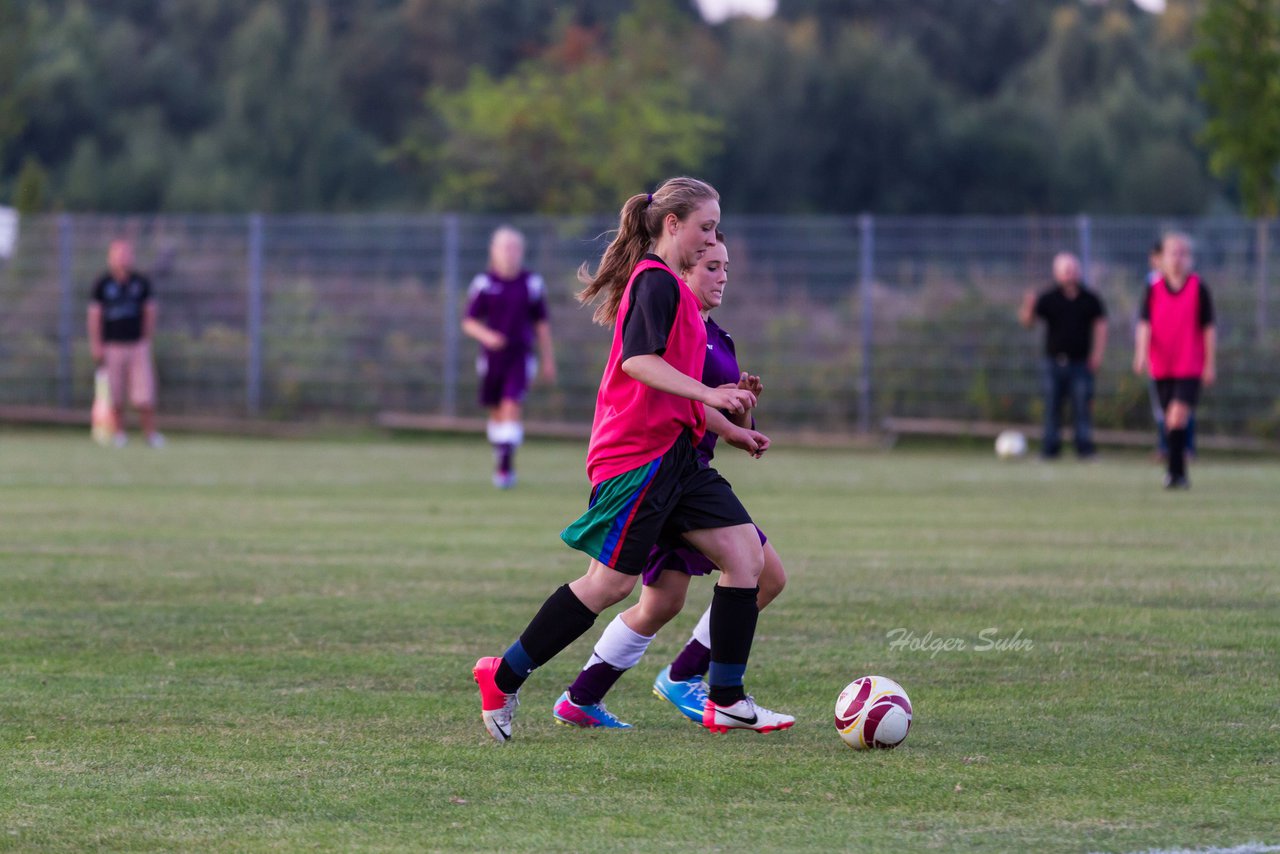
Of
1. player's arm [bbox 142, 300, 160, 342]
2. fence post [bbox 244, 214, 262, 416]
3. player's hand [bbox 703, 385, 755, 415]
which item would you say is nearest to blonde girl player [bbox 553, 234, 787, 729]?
player's hand [bbox 703, 385, 755, 415]

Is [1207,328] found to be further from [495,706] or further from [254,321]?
[254,321]

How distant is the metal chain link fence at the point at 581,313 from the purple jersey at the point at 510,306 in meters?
4.56

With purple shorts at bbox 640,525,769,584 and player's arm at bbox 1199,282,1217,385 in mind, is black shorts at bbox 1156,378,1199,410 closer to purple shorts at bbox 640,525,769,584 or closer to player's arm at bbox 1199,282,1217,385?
player's arm at bbox 1199,282,1217,385

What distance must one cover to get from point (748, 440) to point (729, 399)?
353mm

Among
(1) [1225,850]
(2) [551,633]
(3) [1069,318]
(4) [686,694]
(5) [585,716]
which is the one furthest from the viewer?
(3) [1069,318]

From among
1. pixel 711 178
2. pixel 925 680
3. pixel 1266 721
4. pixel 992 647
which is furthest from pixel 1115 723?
pixel 711 178

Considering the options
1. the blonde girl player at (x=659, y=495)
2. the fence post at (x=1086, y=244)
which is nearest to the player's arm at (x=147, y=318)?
the fence post at (x=1086, y=244)

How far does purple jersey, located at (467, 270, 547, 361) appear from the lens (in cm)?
1527

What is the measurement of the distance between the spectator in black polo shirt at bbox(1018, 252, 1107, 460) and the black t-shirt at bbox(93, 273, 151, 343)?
33.4 ft

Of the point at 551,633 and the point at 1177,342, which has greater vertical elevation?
the point at 1177,342

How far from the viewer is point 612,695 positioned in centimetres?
610

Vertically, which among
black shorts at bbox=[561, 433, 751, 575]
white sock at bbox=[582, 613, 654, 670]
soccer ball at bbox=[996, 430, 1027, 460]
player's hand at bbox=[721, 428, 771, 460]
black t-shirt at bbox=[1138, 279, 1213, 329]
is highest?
black t-shirt at bbox=[1138, 279, 1213, 329]

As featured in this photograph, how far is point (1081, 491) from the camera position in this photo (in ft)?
48.1

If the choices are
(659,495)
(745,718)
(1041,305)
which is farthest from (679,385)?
(1041,305)
